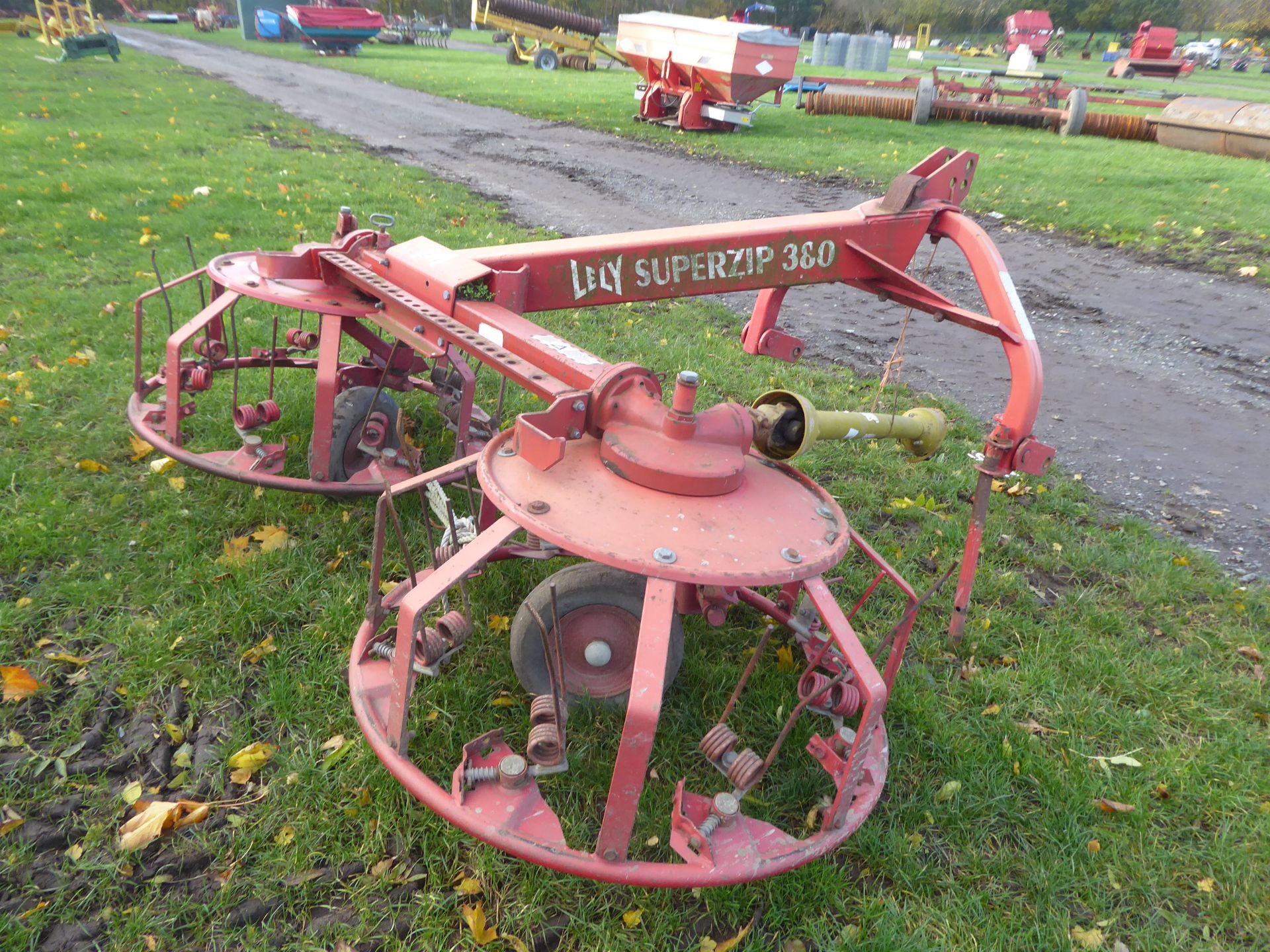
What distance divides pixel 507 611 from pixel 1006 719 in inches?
78.1

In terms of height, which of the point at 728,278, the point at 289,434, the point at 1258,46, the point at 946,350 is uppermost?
the point at 1258,46

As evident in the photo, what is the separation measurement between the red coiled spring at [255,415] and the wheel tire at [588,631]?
1824 mm

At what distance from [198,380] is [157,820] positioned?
199cm

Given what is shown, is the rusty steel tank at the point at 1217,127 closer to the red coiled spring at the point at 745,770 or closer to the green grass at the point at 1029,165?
the green grass at the point at 1029,165

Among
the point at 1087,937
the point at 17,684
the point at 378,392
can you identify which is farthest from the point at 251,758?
the point at 1087,937

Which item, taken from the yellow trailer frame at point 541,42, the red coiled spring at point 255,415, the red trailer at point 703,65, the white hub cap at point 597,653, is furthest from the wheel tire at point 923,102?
the white hub cap at point 597,653

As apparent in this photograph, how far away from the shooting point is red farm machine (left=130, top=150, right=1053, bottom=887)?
1.94 meters

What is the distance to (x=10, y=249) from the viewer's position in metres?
6.45

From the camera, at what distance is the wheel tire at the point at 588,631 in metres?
2.47

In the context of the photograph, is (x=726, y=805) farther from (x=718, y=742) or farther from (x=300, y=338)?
(x=300, y=338)

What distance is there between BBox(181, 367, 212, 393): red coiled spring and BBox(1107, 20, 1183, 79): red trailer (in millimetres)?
43338

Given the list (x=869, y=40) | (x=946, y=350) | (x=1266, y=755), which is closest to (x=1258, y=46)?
(x=869, y=40)

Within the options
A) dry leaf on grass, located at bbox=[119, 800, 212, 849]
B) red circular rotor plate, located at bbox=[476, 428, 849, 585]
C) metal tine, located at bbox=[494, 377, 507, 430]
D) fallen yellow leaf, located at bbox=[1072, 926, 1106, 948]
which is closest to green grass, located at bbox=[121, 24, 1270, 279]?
metal tine, located at bbox=[494, 377, 507, 430]

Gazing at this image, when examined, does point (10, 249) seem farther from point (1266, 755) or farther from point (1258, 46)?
point (1258, 46)
